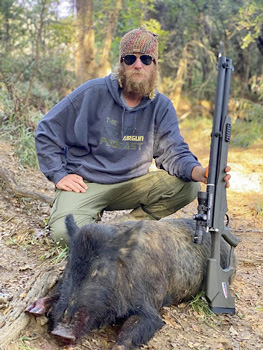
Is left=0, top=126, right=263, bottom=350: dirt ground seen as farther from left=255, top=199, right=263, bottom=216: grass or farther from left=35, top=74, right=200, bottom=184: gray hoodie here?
left=35, top=74, right=200, bottom=184: gray hoodie

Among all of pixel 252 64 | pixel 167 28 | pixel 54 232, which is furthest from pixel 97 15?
pixel 54 232

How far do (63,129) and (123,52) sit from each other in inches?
36.2

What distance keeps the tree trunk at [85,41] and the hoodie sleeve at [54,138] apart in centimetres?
731

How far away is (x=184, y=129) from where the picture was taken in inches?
539

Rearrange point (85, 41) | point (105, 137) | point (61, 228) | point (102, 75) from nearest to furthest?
point (61, 228)
point (105, 137)
point (85, 41)
point (102, 75)

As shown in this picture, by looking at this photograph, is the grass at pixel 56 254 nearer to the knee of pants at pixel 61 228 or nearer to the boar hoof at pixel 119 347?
the knee of pants at pixel 61 228

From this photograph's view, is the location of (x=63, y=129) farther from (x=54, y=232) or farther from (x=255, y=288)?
(x=255, y=288)

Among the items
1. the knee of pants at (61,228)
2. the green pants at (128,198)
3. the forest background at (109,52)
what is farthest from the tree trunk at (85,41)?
the knee of pants at (61,228)

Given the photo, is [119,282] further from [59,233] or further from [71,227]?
[59,233]

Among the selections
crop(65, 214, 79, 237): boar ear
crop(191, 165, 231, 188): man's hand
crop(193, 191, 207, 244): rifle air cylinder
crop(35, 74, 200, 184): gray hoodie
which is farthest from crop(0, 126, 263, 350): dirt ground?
crop(191, 165, 231, 188): man's hand

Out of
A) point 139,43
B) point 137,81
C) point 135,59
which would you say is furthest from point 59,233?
point 139,43

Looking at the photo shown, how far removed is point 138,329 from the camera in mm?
3016

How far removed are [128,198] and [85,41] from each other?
7607 millimetres

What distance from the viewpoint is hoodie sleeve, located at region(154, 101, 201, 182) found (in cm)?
437
